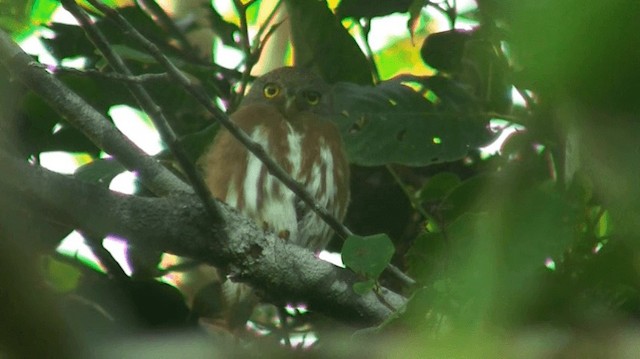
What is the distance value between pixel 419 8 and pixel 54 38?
1.31 meters

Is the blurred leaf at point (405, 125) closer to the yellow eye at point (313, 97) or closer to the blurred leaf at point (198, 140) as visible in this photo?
the blurred leaf at point (198, 140)

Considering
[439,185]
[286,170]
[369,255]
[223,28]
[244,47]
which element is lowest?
[369,255]

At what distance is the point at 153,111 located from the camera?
6.59ft

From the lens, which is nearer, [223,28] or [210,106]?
[210,106]

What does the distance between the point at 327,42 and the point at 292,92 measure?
0.84m

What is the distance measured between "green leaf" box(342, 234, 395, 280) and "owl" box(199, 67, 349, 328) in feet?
4.44

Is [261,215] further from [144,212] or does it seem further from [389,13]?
[144,212]

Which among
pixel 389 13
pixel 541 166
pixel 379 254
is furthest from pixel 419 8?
pixel 541 166

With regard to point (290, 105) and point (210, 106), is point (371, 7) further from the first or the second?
point (210, 106)

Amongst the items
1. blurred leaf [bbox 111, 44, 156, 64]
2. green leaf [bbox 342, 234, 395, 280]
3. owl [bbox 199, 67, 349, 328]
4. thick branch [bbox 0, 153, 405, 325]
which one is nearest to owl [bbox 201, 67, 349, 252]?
owl [bbox 199, 67, 349, 328]

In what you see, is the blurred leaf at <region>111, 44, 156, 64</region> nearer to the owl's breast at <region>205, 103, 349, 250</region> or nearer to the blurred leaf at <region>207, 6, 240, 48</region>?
the blurred leaf at <region>207, 6, 240, 48</region>

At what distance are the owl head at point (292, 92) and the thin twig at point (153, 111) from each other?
1.91 meters

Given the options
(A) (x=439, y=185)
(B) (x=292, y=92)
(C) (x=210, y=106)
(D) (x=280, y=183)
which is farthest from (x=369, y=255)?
(B) (x=292, y=92)

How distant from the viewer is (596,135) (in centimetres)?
41
